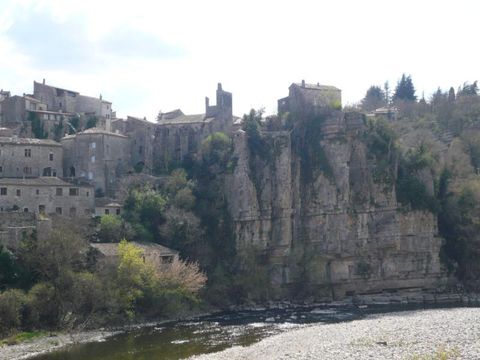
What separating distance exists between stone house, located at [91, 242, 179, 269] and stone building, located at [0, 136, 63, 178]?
13533mm

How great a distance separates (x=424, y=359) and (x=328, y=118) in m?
42.3

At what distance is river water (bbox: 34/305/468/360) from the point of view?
3931cm

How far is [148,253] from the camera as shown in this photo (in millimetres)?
55844

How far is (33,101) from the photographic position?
73.3m

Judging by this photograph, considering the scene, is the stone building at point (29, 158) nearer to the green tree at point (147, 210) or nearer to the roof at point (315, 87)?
the green tree at point (147, 210)

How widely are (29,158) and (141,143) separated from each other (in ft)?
42.9

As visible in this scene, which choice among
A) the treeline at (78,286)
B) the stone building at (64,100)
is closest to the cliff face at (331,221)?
the treeline at (78,286)

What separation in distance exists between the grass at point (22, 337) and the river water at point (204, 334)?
3870mm

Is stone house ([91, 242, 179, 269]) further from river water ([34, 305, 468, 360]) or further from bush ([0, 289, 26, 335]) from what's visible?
bush ([0, 289, 26, 335])

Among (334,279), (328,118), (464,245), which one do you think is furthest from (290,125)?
(464,245)

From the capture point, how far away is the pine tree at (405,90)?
116 metres

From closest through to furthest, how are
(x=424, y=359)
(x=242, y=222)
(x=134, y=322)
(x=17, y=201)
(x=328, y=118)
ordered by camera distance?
(x=424, y=359) → (x=134, y=322) → (x=17, y=201) → (x=242, y=222) → (x=328, y=118)

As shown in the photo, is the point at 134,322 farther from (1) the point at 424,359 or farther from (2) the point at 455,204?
(2) the point at 455,204

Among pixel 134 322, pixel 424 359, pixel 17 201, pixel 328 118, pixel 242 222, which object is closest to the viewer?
pixel 424 359
